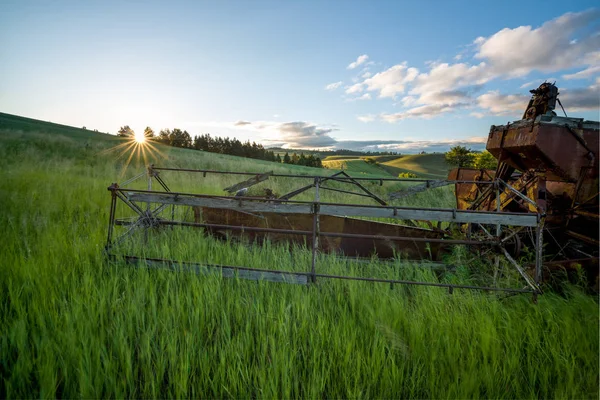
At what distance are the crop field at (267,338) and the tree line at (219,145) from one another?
221 feet

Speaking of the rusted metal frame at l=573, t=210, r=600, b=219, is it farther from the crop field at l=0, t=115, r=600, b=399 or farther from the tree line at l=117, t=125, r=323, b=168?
the tree line at l=117, t=125, r=323, b=168

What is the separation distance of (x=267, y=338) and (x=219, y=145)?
72892mm

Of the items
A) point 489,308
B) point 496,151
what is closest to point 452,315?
point 489,308

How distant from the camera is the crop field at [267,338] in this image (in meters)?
2.04

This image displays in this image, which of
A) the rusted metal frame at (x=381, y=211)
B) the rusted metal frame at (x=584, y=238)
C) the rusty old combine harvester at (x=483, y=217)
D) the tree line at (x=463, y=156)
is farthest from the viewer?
the tree line at (x=463, y=156)

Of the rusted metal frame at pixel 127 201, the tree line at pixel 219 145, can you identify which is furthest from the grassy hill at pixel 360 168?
the rusted metal frame at pixel 127 201

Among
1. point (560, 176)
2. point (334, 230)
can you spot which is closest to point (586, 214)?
point (560, 176)

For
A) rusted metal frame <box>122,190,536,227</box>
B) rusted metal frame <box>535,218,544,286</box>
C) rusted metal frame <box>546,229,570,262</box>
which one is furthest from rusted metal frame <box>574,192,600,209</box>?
rusted metal frame <box>122,190,536,227</box>

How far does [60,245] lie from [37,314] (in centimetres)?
180

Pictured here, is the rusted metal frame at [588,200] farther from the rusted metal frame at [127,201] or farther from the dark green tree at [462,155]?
the dark green tree at [462,155]

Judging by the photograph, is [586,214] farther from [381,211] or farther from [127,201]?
[127,201]

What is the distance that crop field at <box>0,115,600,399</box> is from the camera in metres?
2.04

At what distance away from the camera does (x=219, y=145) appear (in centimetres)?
7106

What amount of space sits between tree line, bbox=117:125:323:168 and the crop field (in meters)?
67.3
